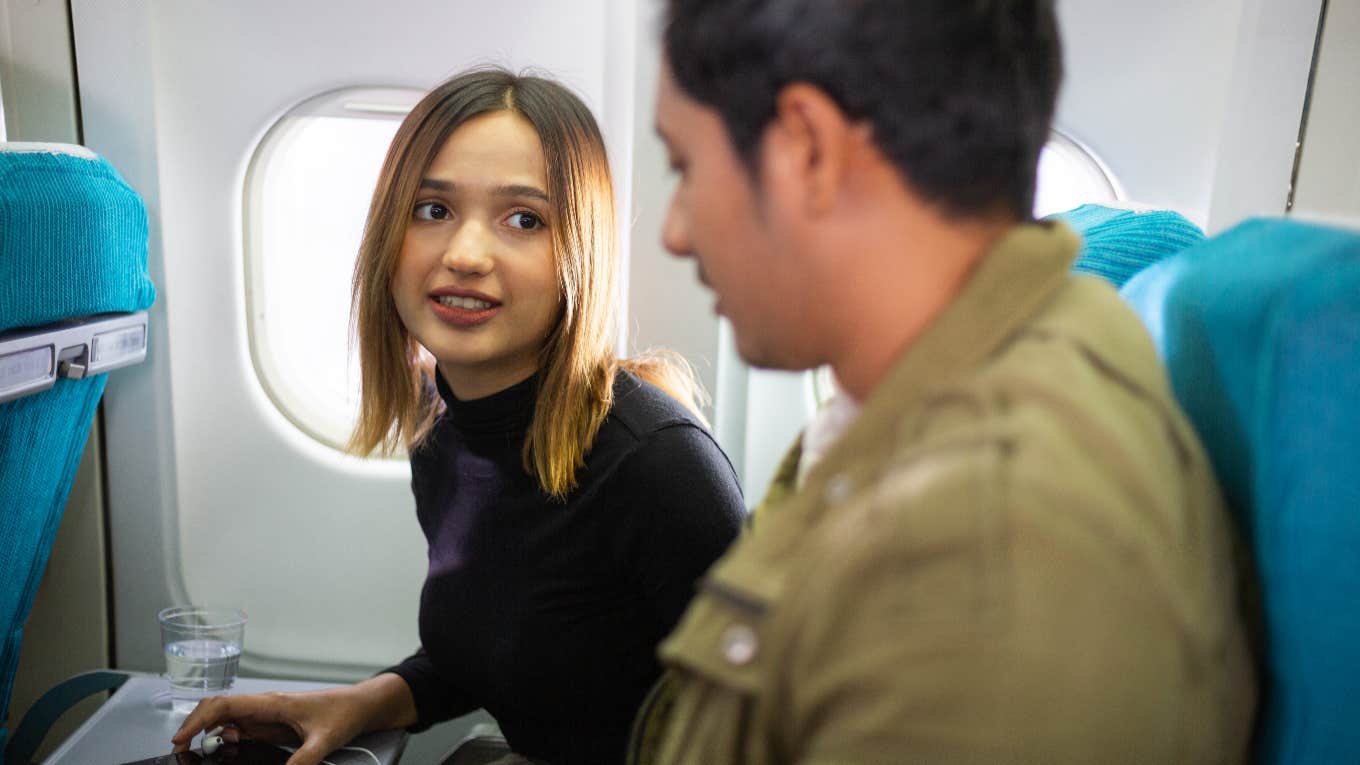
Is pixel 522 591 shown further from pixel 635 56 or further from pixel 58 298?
pixel 635 56

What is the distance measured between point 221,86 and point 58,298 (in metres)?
0.58

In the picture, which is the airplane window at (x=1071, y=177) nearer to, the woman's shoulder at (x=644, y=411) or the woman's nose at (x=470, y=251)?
the woman's shoulder at (x=644, y=411)

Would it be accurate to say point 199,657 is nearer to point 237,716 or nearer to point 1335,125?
point 237,716

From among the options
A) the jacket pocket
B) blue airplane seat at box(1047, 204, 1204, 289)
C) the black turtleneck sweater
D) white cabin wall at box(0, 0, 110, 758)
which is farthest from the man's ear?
white cabin wall at box(0, 0, 110, 758)

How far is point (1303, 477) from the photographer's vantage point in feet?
2.04

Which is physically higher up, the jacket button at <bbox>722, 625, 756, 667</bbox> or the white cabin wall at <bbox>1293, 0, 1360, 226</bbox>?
the white cabin wall at <bbox>1293, 0, 1360, 226</bbox>

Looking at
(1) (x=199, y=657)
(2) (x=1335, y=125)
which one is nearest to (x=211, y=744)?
(1) (x=199, y=657)

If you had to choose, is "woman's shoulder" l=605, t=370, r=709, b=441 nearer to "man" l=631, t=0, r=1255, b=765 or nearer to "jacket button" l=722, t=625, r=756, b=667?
"man" l=631, t=0, r=1255, b=765

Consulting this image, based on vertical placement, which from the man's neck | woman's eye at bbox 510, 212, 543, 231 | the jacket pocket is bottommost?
the jacket pocket

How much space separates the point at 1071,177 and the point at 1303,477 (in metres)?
1.52

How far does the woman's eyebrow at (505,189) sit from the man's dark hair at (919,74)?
0.87 metres

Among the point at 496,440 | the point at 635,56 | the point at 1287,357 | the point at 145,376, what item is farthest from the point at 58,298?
the point at 1287,357

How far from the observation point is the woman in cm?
150

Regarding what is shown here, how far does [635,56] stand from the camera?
76.0 inches
